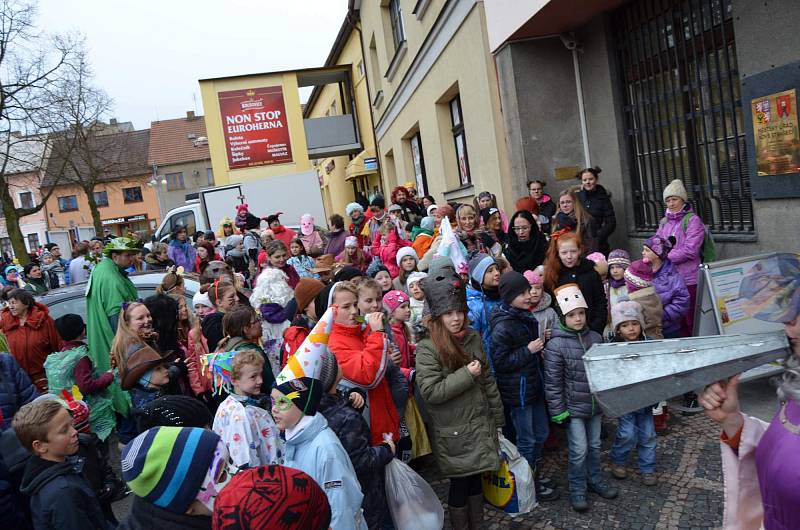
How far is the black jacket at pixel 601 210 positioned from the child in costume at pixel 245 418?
5004mm

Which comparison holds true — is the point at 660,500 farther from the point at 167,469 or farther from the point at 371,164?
the point at 371,164

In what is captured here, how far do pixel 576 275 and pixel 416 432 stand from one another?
1.93 meters

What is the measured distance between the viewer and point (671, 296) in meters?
5.14

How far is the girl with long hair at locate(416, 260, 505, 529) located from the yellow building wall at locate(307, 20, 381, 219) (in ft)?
66.9

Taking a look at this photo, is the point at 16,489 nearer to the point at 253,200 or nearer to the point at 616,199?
the point at 616,199

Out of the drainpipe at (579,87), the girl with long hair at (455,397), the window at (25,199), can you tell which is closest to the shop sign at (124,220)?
the window at (25,199)

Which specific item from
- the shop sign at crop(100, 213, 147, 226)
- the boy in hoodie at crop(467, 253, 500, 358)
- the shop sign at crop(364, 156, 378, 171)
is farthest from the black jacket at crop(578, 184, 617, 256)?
the shop sign at crop(100, 213, 147, 226)

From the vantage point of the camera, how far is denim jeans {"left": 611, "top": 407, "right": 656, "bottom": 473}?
13.8ft

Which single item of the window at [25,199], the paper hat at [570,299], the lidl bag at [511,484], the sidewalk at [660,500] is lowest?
the sidewalk at [660,500]

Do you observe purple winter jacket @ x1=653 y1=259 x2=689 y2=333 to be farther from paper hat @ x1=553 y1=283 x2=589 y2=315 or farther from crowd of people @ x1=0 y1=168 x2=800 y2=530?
paper hat @ x1=553 y1=283 x2=589 y2=315

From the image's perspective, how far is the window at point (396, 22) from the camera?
54.0ft

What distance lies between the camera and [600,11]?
7.61 m

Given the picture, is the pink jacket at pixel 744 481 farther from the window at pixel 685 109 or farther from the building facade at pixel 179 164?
the building facade at pixel 179 164

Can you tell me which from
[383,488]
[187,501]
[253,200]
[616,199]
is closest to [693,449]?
[383,488]
